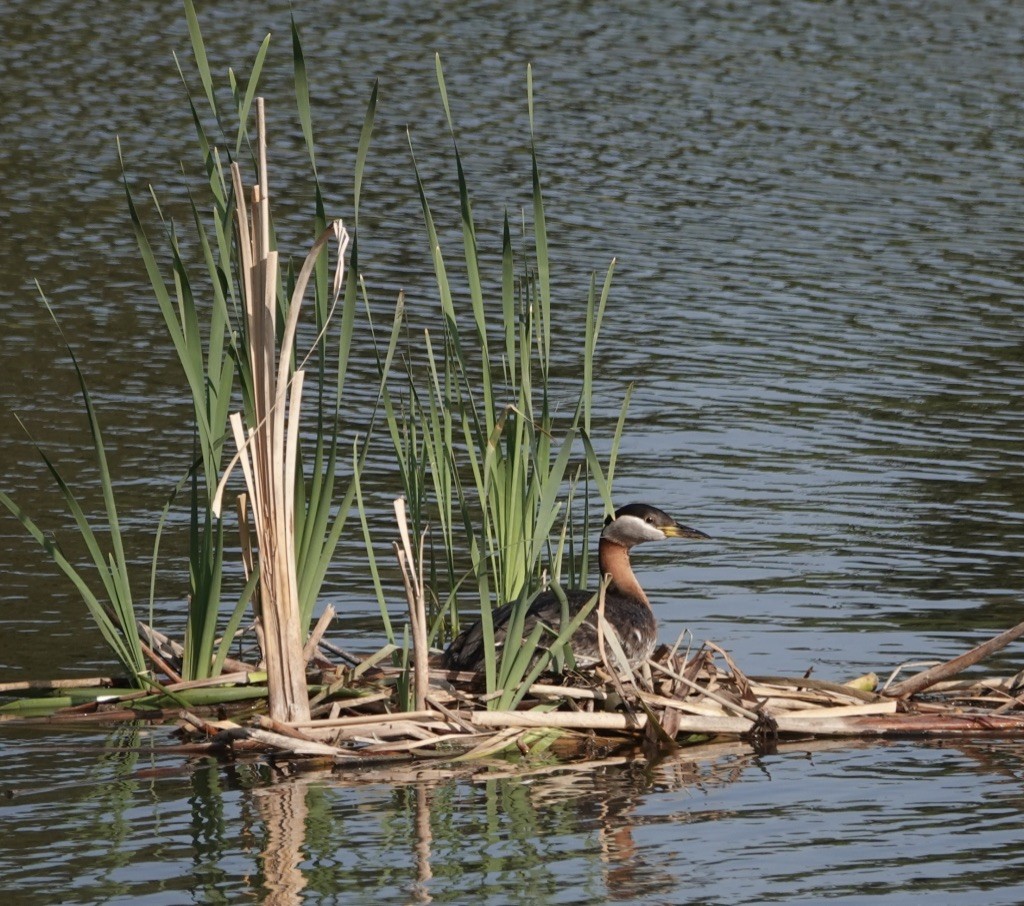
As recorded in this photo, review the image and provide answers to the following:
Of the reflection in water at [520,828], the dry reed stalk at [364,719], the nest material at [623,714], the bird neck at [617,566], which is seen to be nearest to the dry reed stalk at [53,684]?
the reflection in water at [520,828]

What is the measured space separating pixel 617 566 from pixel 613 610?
2.05 feet

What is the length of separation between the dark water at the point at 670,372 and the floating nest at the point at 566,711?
18 cm

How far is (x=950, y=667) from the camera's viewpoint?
8125 millimetres

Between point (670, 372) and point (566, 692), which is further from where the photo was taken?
point (670, 372)

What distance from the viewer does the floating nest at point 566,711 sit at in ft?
24.8

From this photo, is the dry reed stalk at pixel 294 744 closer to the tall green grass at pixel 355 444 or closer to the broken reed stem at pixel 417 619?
the broken reed stem at pixel 417 619

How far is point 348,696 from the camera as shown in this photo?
8023 millimetres

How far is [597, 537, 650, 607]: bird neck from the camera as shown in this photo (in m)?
9.12

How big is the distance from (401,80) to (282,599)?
20.4m

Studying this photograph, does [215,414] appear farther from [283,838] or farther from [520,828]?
[520,828]

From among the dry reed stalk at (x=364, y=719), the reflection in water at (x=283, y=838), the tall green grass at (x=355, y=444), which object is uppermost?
the tall green grass at (x=355, y=444)

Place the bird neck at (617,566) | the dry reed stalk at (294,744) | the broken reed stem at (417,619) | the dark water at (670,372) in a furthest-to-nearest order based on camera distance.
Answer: the bird neck at (617,566)
the broken reed stem at (417,619)
the dry reed stalk at (294,744)
the dark water at (670,372)

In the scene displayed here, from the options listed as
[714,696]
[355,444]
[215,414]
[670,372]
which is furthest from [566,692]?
[670,372]

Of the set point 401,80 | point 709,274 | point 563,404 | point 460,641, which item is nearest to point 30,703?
point 460,641
